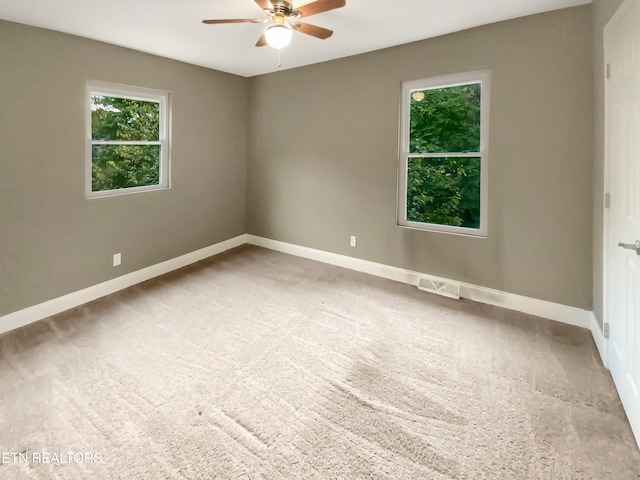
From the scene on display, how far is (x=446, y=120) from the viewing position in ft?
11.8

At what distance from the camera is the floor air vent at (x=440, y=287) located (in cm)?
355

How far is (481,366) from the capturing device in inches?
95.4

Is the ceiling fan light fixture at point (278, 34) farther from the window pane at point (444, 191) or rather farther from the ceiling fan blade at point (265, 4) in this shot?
the window pane at point (444, 191)

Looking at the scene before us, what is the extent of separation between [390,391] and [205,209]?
11.9 feet

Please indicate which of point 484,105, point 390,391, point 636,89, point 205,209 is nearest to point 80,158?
point 205,209

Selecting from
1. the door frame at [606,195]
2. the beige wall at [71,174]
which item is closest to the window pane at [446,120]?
the door frame at [606,195]

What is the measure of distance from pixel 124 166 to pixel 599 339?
4.71 metres

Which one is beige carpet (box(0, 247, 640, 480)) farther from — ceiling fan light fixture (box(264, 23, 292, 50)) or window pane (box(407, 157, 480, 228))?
ceiling fan light fixture (box(264, 23, 292, 50))

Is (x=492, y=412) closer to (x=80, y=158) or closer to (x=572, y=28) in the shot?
(x=572, y=28)

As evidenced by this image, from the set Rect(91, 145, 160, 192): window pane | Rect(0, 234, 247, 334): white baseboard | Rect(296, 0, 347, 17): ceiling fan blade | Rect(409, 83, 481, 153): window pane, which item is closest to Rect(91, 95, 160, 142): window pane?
Rect(91, 145, 160, 192): window pane

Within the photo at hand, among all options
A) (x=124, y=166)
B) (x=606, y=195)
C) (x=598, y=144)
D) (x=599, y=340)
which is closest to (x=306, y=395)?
(x=599, y=340)

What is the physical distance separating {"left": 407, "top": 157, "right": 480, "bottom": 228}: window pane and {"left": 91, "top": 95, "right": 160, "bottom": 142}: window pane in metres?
3.06

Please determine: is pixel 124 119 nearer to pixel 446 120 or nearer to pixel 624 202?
pixel 446 120

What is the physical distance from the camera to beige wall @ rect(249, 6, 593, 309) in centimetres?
286
